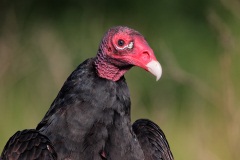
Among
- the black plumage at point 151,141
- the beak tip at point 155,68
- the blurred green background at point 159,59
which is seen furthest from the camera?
the blurred green background at point 159,59

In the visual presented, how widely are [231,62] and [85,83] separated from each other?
2505mm

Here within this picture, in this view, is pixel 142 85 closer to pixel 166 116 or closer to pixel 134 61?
pixel 166 116

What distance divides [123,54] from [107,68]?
0.41ft

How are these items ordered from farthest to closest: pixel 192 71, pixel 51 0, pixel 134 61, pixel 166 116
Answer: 1. pixel 51 0
2. pixel 192 71
3. pixel 166 116
4. pixel 134 61

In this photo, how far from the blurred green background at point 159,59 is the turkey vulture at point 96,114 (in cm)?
180

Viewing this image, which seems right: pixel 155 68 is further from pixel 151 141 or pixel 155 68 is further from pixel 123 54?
pixel 151 141

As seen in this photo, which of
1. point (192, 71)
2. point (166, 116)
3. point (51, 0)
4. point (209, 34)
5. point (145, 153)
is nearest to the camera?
point (145, 153)

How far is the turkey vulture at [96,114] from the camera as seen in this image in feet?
16.8

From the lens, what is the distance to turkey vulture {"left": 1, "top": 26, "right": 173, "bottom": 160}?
202 inches

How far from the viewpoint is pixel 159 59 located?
822 centimetres

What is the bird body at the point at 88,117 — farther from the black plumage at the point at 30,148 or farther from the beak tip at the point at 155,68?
the beak tip at the point at 155,68

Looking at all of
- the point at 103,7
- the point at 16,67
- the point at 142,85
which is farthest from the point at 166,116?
the point at 103,7

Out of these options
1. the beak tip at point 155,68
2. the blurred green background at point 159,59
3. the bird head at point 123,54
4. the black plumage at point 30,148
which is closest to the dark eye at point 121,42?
the bird head at point 123,54

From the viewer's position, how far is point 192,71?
8109mm
